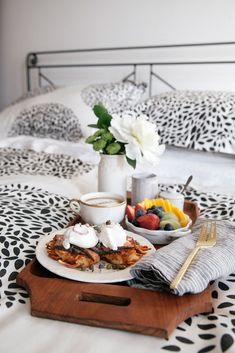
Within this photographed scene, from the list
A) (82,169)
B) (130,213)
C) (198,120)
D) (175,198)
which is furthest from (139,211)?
(198,120)

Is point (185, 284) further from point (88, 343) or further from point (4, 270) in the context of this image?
point (4, 270)

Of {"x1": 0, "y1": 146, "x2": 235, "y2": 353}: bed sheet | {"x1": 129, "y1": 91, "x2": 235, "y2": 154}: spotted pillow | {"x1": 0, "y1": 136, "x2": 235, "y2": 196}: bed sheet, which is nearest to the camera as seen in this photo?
{"x1": 0, "y1": 146, "x2": 235, "y2": 353}: bed sheet

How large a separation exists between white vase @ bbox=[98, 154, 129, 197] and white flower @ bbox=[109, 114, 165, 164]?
79 millimetres

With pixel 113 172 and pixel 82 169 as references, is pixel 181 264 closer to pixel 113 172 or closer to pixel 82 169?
pixel 113 172

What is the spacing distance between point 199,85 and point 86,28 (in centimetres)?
104

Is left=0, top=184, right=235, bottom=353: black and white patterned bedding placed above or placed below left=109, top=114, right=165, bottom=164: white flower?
below

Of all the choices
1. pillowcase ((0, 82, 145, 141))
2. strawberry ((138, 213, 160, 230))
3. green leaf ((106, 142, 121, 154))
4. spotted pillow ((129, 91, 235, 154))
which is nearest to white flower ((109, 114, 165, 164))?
green leaf ((106, 142, 121, 154))

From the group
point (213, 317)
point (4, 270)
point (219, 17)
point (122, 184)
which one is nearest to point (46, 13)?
point (219, 17)

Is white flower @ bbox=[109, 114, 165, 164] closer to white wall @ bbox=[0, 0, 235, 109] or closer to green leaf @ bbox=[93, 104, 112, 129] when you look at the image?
green leaf @ bbox=[93, 104, 112, 129]

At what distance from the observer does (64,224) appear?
82cm

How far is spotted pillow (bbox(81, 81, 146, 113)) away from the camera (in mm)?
2037

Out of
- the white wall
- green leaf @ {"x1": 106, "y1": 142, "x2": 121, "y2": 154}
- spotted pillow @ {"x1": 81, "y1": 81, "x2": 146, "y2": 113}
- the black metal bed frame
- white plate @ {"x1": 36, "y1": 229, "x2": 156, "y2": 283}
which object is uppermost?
the white wall

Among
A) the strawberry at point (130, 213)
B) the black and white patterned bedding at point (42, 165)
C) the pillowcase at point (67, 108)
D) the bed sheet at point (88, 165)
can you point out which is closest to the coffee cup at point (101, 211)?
the strawberry at point (130, 213)

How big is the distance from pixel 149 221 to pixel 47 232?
23cm
